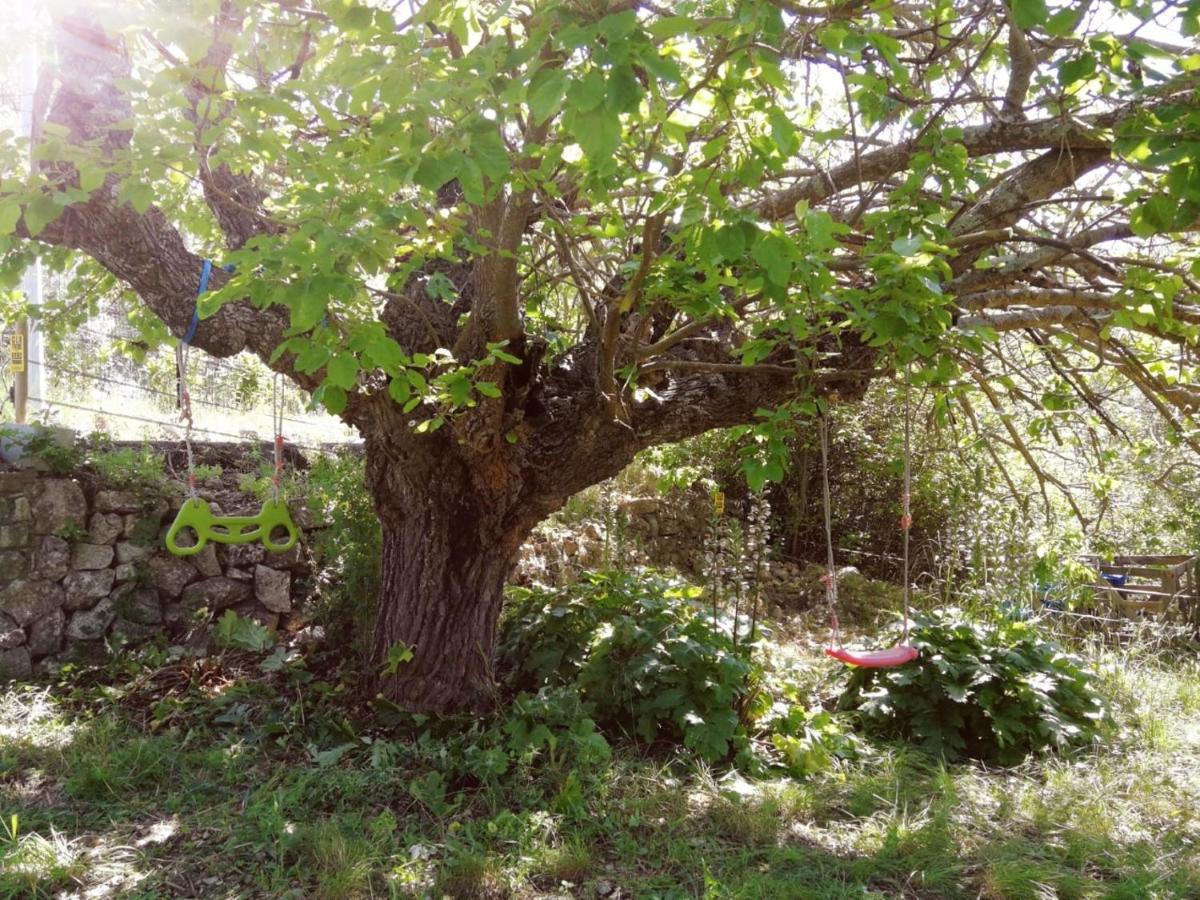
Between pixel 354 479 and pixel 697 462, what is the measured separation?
3.77m

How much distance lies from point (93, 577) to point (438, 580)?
226cm

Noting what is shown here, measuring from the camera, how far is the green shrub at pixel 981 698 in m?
4.04

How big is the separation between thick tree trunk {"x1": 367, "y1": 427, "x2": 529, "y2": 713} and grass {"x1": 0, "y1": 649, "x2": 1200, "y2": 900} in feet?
0.99

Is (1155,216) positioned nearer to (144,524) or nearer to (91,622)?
(144,524)

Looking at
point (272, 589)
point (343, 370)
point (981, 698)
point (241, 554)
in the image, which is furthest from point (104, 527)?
point (981, 698)

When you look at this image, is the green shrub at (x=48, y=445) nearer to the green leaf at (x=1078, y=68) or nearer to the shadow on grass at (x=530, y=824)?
the shadow on grass at (x=530, y=824)

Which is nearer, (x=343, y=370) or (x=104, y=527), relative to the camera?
(x=343, y=370)

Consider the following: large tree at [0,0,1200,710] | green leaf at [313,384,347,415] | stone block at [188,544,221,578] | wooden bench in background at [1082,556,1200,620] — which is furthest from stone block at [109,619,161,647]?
wooden bench in background at [1082,556,1200,620]

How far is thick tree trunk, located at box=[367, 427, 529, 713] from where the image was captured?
3.99 meters

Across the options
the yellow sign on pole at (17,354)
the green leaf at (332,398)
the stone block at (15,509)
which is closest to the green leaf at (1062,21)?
the green leaf at (332,398)

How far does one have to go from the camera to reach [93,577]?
4855mm

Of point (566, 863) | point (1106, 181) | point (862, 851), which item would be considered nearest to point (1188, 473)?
point (1106, 181)

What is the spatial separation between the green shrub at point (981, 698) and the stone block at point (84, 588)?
13.7 ft

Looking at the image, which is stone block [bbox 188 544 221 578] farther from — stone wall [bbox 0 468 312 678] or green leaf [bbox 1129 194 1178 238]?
green leaf [bbox 1129 194 1178 238]
